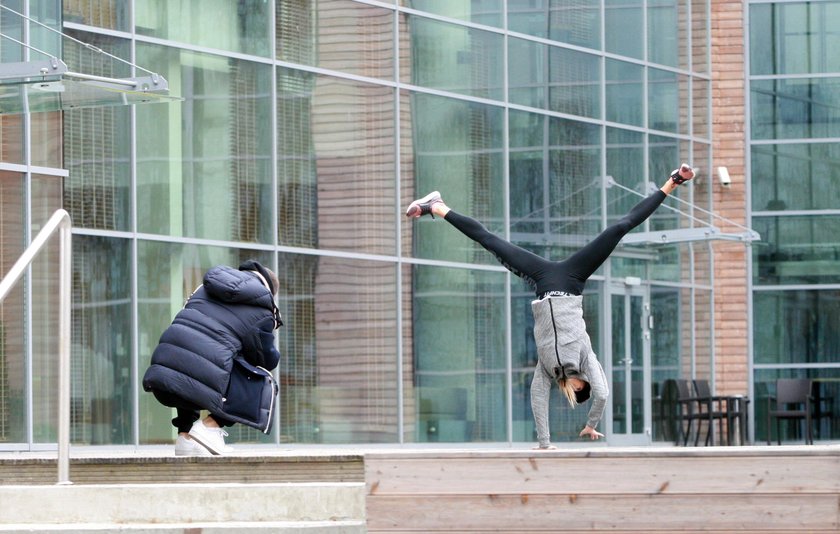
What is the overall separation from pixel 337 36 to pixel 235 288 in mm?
9800

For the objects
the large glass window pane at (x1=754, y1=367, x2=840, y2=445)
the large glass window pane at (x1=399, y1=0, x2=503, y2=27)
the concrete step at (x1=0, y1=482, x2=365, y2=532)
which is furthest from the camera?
the large glass window pane at (x1=754, y1=367, x2=840, y2=445)

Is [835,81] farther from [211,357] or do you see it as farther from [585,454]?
[585,454]

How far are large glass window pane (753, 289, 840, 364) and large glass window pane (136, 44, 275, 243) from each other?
10.00 metres

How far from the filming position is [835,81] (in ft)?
82.8

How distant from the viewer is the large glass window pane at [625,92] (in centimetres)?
2336

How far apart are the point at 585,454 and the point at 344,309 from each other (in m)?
11.7

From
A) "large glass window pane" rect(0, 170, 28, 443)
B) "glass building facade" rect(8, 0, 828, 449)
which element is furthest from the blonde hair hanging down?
"large glass window pane" rect(0, 170, 28, 443)

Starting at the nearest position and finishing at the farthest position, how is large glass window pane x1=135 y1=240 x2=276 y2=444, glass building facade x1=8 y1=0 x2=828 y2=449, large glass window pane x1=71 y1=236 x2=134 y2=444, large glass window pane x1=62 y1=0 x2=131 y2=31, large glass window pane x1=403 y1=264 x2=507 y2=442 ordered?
large glass window pane x1=62 y1=0 x2=131 y2=31
large glass window pane x1=71 y1=236 x2=134 y2=444
glass building facade x1=8 y1=0 x2=828 y2=449
large glass window pane x1=135 y1=240 x2=276 y2=444
large glass window pane x1=403 y1=264 x2=507 y2=442

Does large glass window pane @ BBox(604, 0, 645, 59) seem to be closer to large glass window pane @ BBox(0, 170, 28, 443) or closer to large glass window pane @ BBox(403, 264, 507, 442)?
large glass window pane @ BBox(403, 264, 507, 442)

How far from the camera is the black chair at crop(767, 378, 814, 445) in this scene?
2481cm

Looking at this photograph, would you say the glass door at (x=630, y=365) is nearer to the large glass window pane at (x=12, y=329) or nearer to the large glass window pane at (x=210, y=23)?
the large glass window pane at (x=210, y=23)

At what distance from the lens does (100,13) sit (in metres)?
16.1

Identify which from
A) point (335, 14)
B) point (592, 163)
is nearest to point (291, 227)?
point (335, 14)

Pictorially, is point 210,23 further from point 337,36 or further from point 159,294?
point 159,294
